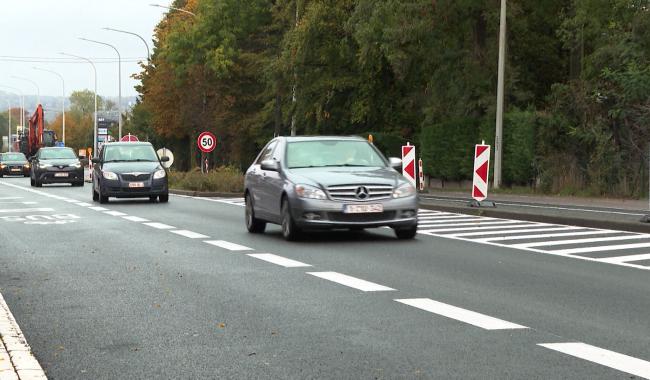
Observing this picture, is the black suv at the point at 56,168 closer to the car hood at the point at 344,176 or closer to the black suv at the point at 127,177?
the black suv at the point at 127,177

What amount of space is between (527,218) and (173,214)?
7161mm

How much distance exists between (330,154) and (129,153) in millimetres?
14648

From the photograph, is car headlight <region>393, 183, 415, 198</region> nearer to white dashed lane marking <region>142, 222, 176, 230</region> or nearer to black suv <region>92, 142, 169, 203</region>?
white dashed lane marking <region>142, 222, 176, 230</region>

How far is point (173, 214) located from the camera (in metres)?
23.4

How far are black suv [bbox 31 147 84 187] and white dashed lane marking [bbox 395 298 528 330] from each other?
3656 centimetres

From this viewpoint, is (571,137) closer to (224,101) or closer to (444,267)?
(444,267)

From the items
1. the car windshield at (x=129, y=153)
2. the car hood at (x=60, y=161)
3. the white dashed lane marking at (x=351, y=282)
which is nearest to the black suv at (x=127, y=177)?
the car windshield at (x=129, y=153)

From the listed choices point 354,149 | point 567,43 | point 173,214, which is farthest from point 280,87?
point 354,149

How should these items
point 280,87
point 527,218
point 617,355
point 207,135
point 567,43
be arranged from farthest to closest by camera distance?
point 280,87 < point 207,135 < point 567,43 < point 527,218 < point 617,355

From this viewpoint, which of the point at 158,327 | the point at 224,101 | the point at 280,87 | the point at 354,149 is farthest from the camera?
the point at 224,101

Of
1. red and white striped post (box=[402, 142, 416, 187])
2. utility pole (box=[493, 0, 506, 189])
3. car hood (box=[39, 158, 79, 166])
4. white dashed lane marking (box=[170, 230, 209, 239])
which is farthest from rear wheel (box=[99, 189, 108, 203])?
car hood (box=[39, 158, 79, 166])

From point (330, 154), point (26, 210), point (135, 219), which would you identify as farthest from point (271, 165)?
point (26, 210)

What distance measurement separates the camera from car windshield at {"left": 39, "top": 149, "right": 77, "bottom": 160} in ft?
149

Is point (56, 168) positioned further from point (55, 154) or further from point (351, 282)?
point (351, 282)
